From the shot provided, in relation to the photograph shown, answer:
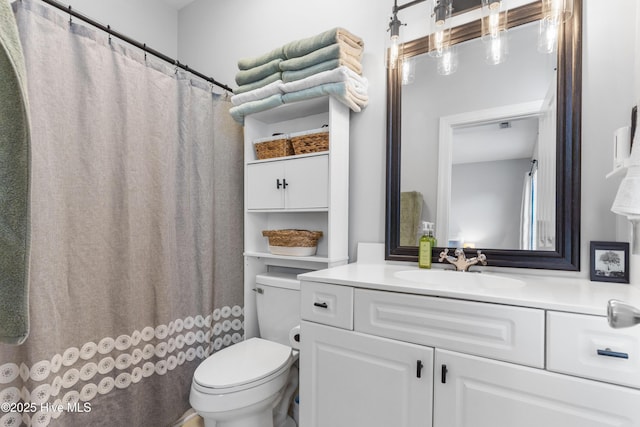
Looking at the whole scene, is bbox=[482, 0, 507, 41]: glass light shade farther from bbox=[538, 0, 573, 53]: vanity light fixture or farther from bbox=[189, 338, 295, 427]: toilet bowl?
bbox=[189, 338, 295, 427]: toilet bowl

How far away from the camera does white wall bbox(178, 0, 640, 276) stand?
1154 mm

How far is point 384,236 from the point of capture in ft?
5.24

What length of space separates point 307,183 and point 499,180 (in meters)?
0.87

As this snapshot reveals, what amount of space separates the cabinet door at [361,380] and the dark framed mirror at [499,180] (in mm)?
551

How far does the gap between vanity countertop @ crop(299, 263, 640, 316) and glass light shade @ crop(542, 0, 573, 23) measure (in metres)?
0.97

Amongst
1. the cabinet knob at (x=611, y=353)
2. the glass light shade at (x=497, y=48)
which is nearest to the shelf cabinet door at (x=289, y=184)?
the glass light shade at (x=497, y=48)

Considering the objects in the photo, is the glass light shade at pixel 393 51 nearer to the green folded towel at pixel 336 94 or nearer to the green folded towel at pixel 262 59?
the green folded towel at pixel 336 94

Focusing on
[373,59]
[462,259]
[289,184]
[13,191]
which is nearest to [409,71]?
[373,59]

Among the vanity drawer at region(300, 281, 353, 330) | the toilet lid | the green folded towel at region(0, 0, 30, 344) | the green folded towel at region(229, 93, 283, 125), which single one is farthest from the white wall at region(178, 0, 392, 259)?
the green folded towel at region(0, 0, 30, 344)

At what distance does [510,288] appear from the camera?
105cm

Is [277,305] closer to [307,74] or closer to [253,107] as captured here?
Answer: [253,107]

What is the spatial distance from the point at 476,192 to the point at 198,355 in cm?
166

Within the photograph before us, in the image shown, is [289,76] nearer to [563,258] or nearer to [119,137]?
[119,137]

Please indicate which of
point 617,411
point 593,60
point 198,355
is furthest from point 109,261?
point 593,60
